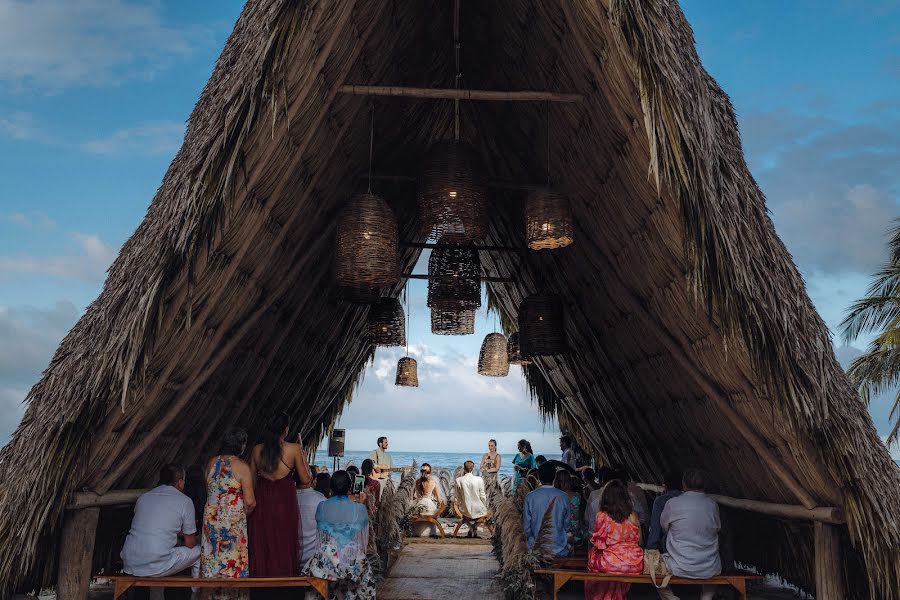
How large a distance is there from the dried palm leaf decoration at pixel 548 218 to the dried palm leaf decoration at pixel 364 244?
98 cm

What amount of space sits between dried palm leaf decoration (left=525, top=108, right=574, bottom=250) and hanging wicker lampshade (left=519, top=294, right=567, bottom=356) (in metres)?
1.76

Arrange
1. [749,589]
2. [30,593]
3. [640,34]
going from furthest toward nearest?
1. [749,589]
2. [30,593]
3. [640,34]

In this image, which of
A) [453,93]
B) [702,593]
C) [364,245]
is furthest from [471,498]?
[453,93]

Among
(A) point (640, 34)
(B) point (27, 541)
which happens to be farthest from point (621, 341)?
(B) point (27, 541)

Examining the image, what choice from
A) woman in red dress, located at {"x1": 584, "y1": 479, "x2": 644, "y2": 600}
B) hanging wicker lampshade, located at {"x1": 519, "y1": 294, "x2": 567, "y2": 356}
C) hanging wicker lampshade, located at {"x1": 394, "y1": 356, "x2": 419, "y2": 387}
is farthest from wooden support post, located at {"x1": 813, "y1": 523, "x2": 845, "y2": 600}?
hanging wicker lampshade, located at {"x1": 394, "y1": 356, "x2": 419, "y2": 387}

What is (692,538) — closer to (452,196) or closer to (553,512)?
(553,512)

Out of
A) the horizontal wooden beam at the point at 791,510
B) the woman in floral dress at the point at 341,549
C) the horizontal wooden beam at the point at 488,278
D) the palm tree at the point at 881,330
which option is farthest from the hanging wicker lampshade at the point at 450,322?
the palm tree at the point at 881,330

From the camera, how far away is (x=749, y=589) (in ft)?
20.9

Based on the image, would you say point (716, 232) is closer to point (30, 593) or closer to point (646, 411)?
point (646, 411)

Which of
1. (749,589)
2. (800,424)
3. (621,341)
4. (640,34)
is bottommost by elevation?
(749,589)

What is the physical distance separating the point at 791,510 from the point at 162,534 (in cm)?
398

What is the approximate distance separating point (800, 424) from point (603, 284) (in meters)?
2.15

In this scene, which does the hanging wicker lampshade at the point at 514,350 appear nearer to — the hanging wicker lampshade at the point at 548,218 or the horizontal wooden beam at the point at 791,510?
the horizontal wooden beam at the point at 791,510

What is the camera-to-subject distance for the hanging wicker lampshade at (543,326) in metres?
7.03
